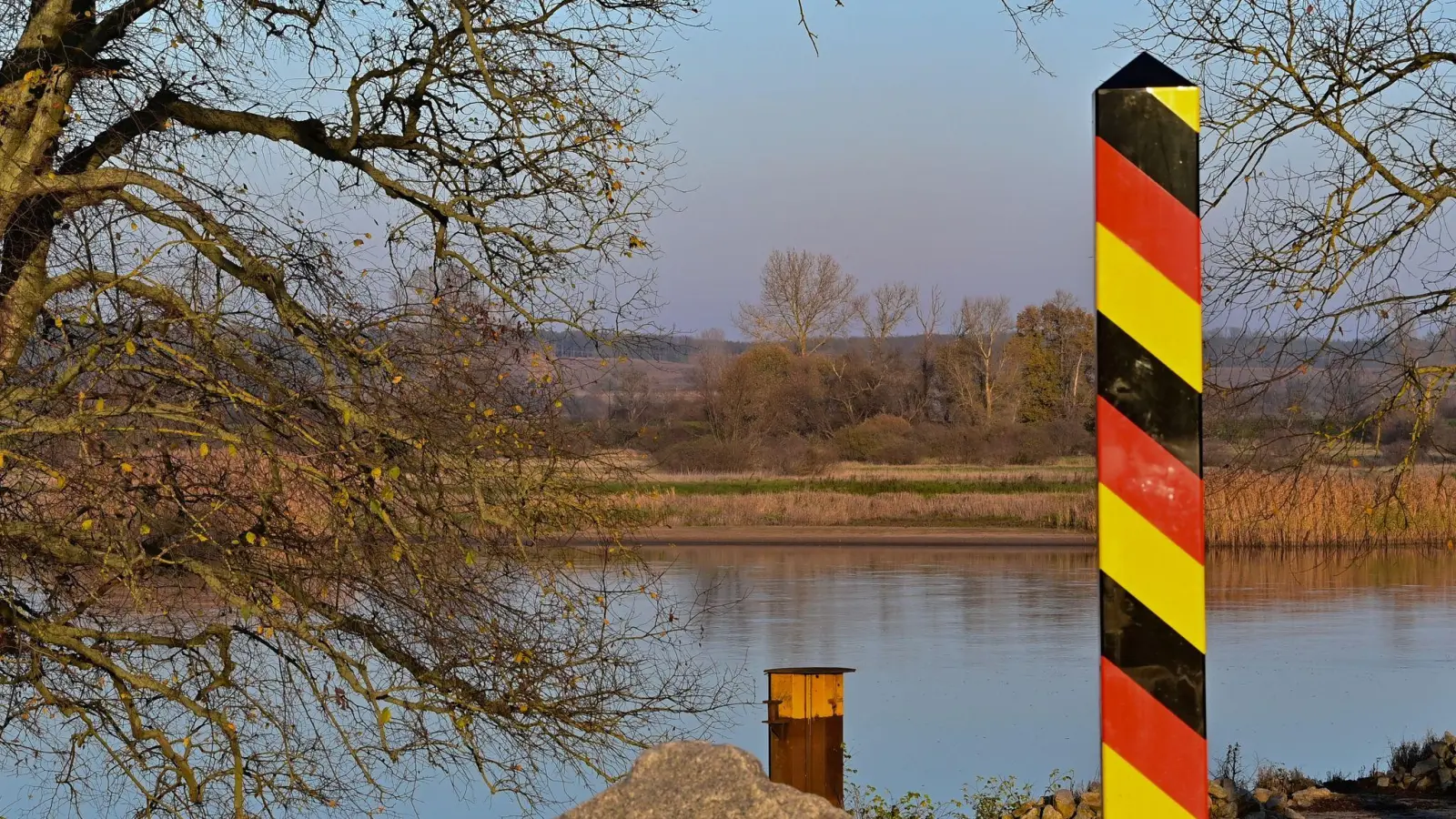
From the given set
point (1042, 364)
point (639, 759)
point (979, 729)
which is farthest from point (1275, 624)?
point (1042, 364)

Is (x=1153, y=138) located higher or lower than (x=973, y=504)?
higher

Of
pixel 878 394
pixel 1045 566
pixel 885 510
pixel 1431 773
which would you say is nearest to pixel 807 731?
pixel 1431 773

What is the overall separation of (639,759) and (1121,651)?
1387 millimetres

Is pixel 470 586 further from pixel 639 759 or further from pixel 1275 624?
pixel 1275 624

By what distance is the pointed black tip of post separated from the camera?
79.1 inches

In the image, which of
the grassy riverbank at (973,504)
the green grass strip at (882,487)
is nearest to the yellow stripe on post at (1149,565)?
the grassy riverbank at (973,504)

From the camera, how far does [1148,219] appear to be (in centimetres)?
201

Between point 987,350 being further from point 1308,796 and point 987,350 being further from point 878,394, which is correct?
point 1308,796

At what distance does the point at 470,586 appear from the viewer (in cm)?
725

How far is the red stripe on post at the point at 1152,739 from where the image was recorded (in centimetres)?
199

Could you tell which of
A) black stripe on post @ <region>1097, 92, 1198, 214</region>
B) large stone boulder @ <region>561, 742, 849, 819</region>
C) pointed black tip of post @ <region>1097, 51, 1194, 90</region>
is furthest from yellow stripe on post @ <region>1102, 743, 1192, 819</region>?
large stone boulder @ <region>561, 742, 849, 819</region>

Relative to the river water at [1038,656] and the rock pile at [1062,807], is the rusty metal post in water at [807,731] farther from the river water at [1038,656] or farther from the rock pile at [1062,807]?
the rock pile at [1062,807]

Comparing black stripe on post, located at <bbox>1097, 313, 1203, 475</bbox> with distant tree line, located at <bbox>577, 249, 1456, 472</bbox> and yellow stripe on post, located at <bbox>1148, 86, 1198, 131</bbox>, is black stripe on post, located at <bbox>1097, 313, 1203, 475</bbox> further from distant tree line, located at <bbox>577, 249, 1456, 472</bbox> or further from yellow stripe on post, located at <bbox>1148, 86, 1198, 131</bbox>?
distant tree line, located at <bbox>577, 249, 1456, 472</bbox>

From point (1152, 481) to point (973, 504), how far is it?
1477 inches
